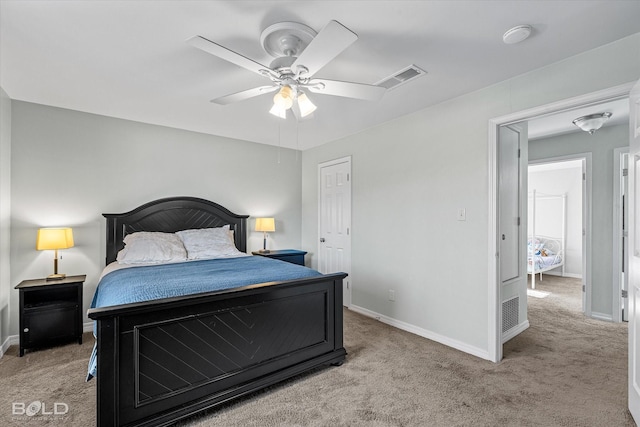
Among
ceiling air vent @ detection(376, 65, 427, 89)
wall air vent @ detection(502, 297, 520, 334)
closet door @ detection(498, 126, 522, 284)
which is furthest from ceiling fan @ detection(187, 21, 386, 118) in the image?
wall air vent @ detection(502, 297, 520, 334)

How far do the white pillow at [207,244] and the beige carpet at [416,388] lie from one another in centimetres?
132

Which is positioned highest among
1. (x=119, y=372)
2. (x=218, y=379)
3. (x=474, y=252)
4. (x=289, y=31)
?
(x=289, y=31)

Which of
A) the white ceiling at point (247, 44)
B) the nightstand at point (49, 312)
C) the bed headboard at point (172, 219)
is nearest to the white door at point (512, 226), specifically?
the white ceiling at point (247, 44)

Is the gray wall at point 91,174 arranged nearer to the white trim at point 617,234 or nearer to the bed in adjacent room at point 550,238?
the white trim at point 617,234

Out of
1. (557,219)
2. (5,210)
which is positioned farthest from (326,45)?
(557,219)

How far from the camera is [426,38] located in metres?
1.96

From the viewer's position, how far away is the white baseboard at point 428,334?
277 centimetres

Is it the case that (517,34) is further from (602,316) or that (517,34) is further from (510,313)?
(602,316)

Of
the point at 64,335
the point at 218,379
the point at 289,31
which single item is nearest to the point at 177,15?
the point at 289,31

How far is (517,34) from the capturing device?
6.20 ft

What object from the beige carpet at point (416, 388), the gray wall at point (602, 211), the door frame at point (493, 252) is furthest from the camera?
the gray wall at point (602, 211)

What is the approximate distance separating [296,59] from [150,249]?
8.31 ft

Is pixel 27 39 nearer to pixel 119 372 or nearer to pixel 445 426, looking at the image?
pixel 119 372

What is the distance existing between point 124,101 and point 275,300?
2.53 meters
